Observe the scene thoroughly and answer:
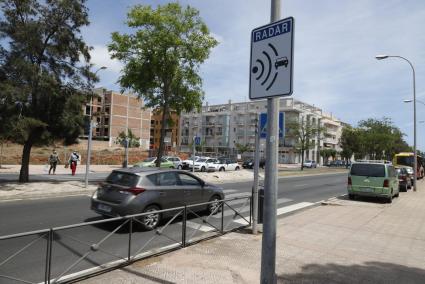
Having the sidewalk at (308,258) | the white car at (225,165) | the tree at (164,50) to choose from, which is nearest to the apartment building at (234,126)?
the white car at (225,165)

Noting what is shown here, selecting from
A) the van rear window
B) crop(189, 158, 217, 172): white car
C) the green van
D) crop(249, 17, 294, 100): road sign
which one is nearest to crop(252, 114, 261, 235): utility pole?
crop(249, 17, 294, 100): road sign

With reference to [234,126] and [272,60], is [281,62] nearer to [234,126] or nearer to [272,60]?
[272,60]

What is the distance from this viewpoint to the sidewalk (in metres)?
5.46

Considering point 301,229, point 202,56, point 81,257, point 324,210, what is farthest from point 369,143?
point 81,257

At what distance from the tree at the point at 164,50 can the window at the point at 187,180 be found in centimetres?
1174

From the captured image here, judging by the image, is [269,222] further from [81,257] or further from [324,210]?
[324,210]

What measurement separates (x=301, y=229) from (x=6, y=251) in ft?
22.1

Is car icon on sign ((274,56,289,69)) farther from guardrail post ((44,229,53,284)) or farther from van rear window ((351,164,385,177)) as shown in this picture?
van rear window ((351,164,385,177))

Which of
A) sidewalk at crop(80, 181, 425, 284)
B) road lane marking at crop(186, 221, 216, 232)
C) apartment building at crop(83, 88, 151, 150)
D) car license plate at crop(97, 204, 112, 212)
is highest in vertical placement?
apartment building at crop(83, 88, 151, 150)

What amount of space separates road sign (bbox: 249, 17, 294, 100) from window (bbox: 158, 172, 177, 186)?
5.84 metres

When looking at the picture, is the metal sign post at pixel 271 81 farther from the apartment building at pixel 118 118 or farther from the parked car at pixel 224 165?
the apartment building at pixel 118 118

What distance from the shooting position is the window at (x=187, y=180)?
1016cm

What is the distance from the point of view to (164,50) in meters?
20.7

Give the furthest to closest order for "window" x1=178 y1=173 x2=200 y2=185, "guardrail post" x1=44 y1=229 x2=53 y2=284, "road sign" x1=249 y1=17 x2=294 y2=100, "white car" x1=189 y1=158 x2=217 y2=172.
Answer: "white car" x1=189 y1=158 x2=217 y2=172 < "window" x1=178 y1=173 x2=200 y2=185 < "guardrail post" x1=44 y1=229 x2=53 y2=284 < "road sign" x1=249 y1=17 x2=294 y2=100
